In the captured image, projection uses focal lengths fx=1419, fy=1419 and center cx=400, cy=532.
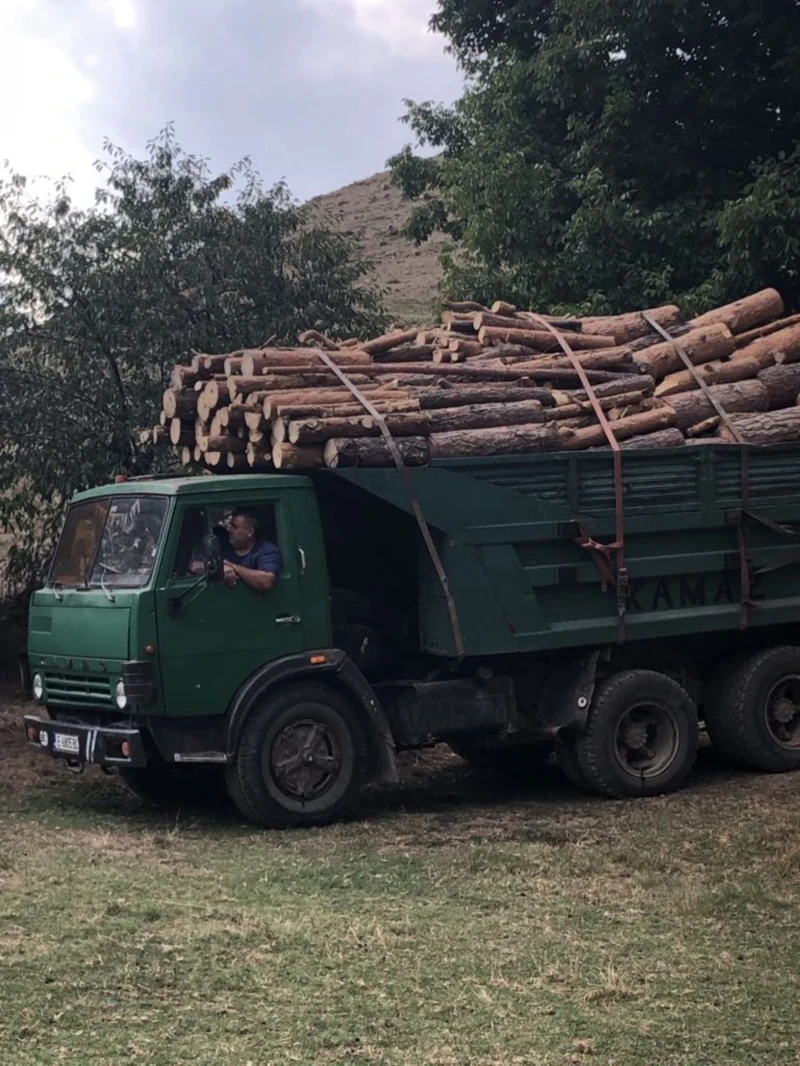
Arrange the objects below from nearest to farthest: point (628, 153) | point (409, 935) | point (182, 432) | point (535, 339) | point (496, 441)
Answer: point (409, 935) < point (496, 441) < point (182, 432) < point (535, 339) < point (628, 153)

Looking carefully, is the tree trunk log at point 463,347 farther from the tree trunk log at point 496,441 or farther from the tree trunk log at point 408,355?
the tree trunk log at point 496,441

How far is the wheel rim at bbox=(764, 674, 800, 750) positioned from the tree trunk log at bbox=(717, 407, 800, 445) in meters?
1.75

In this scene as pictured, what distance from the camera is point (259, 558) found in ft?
29.4

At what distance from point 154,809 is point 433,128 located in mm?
12803

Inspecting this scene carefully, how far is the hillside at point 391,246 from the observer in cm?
3612

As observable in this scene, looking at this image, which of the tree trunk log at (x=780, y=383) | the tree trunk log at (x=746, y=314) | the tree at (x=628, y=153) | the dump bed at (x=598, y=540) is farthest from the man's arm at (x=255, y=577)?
the tree at (x=628, y=153)

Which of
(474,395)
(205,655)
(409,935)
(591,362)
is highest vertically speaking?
(591,362)

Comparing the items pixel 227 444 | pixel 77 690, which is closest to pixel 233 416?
pixel 227 444

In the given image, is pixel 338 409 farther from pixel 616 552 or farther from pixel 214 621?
pixel 616 552

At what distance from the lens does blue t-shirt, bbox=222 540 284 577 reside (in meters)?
8.94

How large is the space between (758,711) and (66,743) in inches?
191

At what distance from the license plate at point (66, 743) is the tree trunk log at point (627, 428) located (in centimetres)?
378

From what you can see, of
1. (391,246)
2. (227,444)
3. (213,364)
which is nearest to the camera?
(227,444)

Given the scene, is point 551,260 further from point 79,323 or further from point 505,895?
point 505,895
